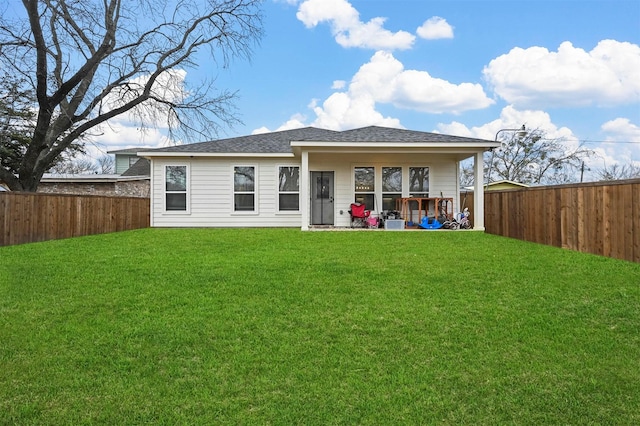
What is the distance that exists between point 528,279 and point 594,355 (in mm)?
2168

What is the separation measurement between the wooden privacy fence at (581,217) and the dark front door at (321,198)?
5.06 m

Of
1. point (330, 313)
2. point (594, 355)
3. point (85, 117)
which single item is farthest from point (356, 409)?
point (85, 117)

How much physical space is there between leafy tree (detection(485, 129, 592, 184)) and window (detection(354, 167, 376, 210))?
60.0ft

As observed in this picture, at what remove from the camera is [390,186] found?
13.0 metres

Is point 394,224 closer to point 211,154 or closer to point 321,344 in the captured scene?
A: point 211,154

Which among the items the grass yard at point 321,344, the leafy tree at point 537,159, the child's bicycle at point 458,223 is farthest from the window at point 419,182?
the leafy tree at point 537,159

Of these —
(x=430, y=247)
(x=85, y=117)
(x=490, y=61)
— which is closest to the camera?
(x=430, y=247)

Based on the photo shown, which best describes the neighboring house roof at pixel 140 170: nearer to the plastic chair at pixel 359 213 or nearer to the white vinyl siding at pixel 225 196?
the white vinyl siding at pixel 225 196

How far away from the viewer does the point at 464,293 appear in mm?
4293

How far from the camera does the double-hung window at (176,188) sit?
13242 millimetres

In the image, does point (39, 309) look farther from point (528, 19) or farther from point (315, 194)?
point (528, 19)

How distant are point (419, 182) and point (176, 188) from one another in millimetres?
7581

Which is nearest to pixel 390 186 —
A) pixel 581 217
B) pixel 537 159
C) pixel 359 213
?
pixel 359 213

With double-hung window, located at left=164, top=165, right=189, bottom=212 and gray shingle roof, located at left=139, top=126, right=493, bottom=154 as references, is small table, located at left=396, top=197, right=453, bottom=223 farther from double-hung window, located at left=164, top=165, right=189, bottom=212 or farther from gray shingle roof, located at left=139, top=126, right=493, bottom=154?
double-hung window, located at left=164, top=165, right=189, bottom=212
